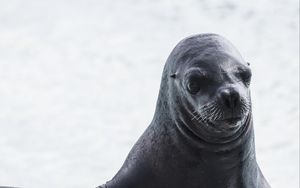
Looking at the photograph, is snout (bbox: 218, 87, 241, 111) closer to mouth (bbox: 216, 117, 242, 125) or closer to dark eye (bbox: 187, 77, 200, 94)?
mouth (bbox: 216, 117, 242, 125)

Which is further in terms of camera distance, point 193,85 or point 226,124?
point 193,85

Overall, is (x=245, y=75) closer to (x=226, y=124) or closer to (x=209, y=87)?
(x=209, y=87)

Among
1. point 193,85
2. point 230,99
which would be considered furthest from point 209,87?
point 230,99

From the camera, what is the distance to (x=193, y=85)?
24.9 ft

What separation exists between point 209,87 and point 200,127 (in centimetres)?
→ 39

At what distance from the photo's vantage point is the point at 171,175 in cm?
790

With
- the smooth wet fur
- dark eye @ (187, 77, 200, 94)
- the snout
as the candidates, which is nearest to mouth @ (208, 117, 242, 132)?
the smooth wet fur

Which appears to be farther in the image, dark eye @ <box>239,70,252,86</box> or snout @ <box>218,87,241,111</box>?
dark eye @ <box>239,70,252,86</box>

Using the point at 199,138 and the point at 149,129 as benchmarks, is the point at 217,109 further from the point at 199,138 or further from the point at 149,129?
the point at 149,129


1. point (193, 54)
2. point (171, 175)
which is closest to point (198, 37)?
point (193, 54)

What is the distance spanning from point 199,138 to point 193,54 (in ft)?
2.72

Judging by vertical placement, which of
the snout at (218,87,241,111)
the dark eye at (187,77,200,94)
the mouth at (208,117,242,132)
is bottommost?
the mouth at (208,117,242,132)

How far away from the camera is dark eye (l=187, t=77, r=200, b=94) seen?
298 inches

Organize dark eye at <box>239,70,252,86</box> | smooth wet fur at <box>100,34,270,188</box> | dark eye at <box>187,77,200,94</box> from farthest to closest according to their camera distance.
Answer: dark eye at <box>239,70,252,86</box> < dark eye at <box>187,77,200,94</box> < smooth wet fur at <box>100,34,270,188</box>
